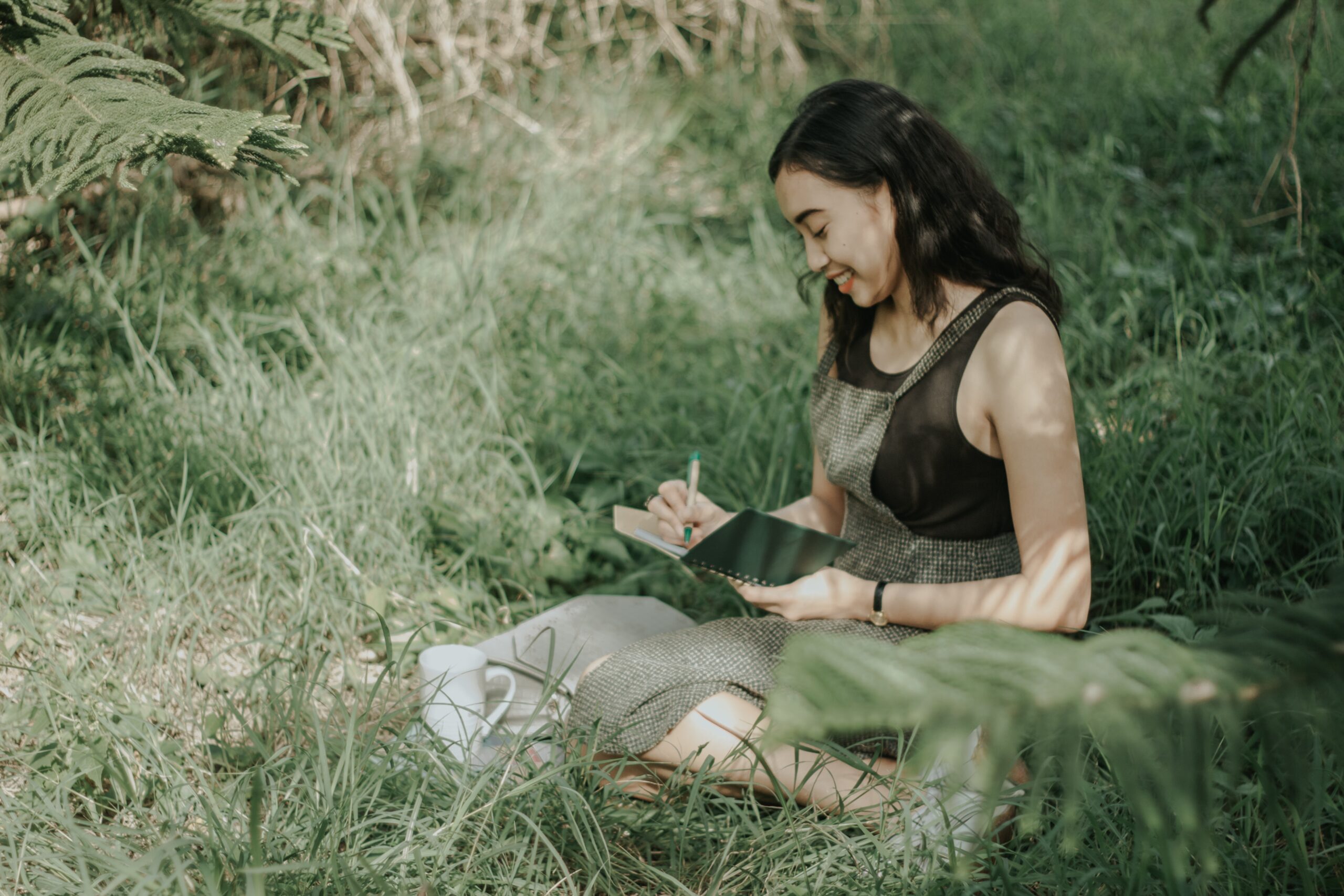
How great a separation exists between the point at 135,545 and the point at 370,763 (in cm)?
105

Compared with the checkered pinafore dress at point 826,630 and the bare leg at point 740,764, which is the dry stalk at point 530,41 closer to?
the checkered pinafore dress at point 826,630

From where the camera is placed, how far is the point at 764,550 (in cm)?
194

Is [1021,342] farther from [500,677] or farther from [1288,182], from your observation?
[1288,182]

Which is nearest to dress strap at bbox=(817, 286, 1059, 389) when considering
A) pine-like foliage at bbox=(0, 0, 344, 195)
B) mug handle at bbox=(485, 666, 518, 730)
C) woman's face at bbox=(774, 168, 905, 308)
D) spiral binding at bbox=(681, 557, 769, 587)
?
woman's face at bbox=(774, 168, 905, 308)

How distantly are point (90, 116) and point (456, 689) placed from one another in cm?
121

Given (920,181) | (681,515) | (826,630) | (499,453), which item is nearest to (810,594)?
(826,630)

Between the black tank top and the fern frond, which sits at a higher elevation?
the fern frond

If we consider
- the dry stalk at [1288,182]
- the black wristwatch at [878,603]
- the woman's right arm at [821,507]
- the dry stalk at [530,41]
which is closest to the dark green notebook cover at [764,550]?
the black wristwatch at [878,603]

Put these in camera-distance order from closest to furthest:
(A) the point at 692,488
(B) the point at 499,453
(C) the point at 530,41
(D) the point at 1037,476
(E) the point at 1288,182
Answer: (D) the point at 1037,476, (A) the point at 692,488, (B) the point at 499,453, (E) the point at 1288,182, (C) the point at 530,41

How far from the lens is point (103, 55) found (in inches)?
65.6

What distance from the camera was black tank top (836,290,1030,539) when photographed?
1.90m

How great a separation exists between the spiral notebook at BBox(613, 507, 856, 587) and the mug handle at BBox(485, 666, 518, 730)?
0.45 meters

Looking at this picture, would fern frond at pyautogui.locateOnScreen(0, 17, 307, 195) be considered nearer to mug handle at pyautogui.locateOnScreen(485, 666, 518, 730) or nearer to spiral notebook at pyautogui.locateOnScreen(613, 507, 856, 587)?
spiral notebook at pyautogui.locateOnScreen(613, 507, 856, 587)

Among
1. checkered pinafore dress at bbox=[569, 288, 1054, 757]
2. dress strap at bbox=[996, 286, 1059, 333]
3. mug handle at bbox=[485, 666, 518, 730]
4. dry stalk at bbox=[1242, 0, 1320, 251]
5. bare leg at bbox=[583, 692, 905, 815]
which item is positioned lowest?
mug handle at bbox=[485, 666, 518, 730]
